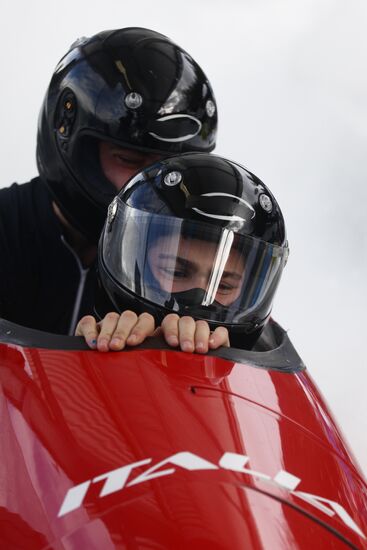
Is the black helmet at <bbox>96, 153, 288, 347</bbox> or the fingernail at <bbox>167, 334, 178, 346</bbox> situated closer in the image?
the fingernail at <bbox>167, 334, 178, 346</bbox>

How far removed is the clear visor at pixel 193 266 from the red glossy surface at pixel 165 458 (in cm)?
34

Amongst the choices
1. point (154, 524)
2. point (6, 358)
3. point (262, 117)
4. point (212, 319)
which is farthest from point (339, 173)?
point (154, 524)

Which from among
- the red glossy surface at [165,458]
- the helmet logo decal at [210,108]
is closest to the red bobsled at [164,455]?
the red glossy surface at [165,458]

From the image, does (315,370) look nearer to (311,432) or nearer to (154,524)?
(311,432)

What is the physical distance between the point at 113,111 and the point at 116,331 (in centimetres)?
139

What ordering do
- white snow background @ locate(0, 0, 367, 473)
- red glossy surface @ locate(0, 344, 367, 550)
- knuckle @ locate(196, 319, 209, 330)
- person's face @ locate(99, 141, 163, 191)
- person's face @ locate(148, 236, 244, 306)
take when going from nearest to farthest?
red glossy surface @ locate(0, 344, 367, 550) < knuckle @ locate(196, 319, 209, 330) < person's face @ locate(148, 236, 244, 306) < person's face @ locate(99, 141, 163, 191) < white snow background @ locate(0, 0, 367, 473)

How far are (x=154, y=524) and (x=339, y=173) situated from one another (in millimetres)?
4573

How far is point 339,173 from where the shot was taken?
5777 mm

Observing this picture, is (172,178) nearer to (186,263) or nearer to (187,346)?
(186,263)

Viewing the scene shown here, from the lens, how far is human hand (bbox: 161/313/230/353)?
6.49 feet

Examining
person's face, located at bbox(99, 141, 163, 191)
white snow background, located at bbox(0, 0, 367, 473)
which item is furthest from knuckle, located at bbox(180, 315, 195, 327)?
white snow background, located at bbox(0, 0, 367, 473)

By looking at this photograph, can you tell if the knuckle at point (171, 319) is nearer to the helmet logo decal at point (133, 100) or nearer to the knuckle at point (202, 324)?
the knuckle at point (202, 324)

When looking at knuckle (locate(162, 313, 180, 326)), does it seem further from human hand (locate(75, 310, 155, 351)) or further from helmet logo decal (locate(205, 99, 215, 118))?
helmet logo decal (locate(205, 99, 215, 118))

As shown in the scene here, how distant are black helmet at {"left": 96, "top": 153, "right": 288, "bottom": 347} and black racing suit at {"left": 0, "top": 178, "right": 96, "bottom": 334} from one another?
0.79m
